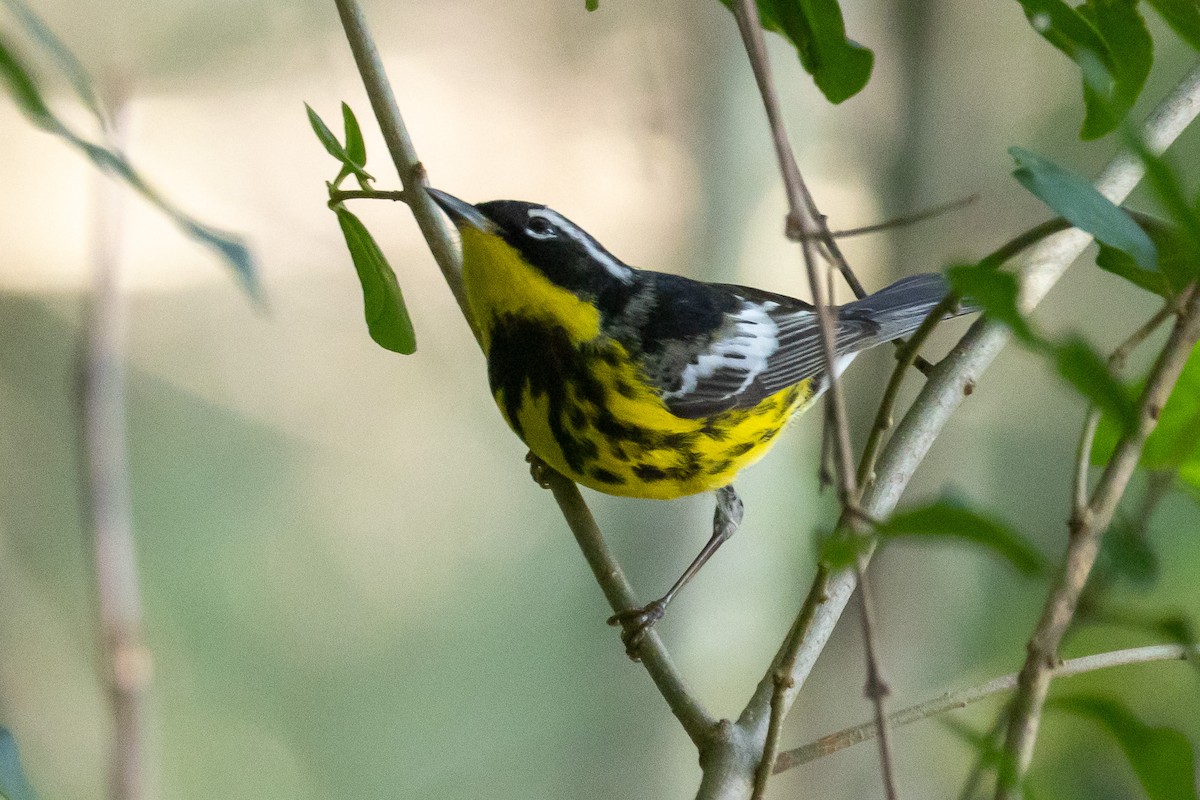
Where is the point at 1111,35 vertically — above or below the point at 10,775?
above

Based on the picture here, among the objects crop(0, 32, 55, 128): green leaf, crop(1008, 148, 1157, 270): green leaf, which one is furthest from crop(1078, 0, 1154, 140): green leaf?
crop(0, 32, 55, 128): green leaf

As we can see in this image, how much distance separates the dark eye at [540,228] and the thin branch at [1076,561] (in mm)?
594

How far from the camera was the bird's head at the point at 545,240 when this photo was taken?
853 millimetres

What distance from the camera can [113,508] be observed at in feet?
4.53

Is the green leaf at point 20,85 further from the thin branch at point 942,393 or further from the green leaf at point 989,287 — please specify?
the thin branch at point 942,393

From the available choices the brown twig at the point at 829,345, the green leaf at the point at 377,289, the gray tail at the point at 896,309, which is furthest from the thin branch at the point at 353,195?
the gray tail at the point at 896,309

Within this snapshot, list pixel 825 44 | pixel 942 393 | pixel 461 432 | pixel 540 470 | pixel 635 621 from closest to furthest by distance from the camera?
pixel 825 44 → pixel 942 393 → pixel 635 621 → pixel 540 470 → pixel 461 432

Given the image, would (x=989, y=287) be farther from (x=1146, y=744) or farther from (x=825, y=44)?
(x=825, y=44)

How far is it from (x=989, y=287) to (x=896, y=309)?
93 centimetres

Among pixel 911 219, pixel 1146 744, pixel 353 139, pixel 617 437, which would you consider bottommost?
pixel 1146 744

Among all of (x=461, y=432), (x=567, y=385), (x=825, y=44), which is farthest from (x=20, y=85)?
(x=461, y=432)

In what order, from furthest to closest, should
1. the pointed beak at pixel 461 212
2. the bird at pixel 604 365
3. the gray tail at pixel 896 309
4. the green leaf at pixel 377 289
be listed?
1. the gray tail at pixel 896 309
2. the bird at pixel 604 365
3. the pointed beak at pixel 461 212
4. the green leaf at pixel 377 289

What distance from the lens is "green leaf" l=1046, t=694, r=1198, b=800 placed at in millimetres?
314

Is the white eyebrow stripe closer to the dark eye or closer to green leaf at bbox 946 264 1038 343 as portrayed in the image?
the dark eye
